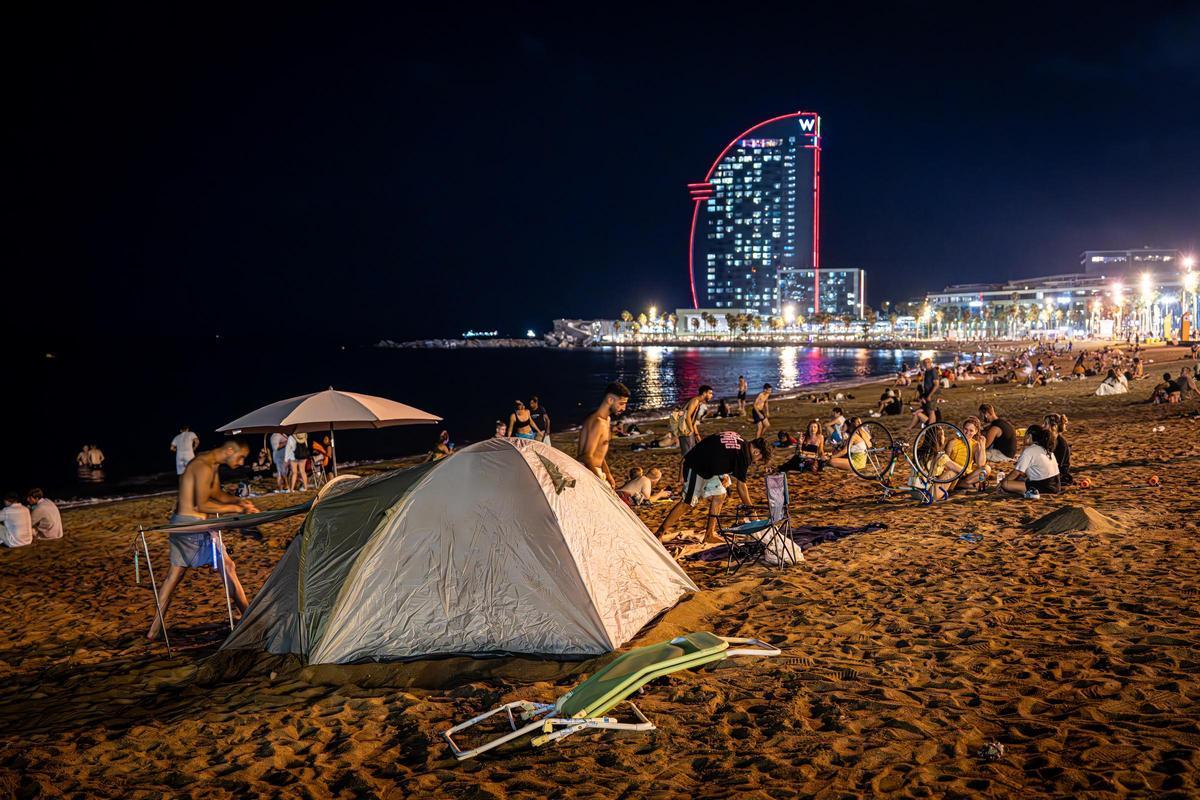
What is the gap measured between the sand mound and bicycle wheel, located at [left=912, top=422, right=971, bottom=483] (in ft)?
6.74

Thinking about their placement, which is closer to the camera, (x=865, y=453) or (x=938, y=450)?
(x=938, y=450)

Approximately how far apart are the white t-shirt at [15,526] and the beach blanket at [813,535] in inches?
435

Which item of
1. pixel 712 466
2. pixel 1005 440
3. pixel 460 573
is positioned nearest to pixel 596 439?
pixel 712 466

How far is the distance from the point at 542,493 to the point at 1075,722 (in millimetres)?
4059

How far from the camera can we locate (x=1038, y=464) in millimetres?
10836

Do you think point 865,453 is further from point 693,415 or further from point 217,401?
point 217,401

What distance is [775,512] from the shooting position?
29.4 ft

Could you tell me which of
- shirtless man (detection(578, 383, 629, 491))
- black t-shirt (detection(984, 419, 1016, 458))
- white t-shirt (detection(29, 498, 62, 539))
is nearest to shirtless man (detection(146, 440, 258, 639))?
shirtless man (detection(578, 383, 629, 491))

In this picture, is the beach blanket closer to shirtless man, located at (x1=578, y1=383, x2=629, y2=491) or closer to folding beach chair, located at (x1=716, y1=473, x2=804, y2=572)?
folding beach chair, located at (x1=716, y1=473, x2=804, y2=572)

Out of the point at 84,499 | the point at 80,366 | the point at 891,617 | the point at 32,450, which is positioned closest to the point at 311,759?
the point at 891,617

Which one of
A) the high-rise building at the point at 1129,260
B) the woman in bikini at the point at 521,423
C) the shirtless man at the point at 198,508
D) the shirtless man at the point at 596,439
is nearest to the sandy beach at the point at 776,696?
the shirtless man at the point at 198,508

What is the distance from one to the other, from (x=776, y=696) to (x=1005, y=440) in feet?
28.2

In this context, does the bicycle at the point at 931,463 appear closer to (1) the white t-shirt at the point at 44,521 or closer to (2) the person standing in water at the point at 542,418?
(2) the person standing in water at the point at 542,418

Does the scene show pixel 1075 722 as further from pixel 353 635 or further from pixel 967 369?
pixel 967 369
